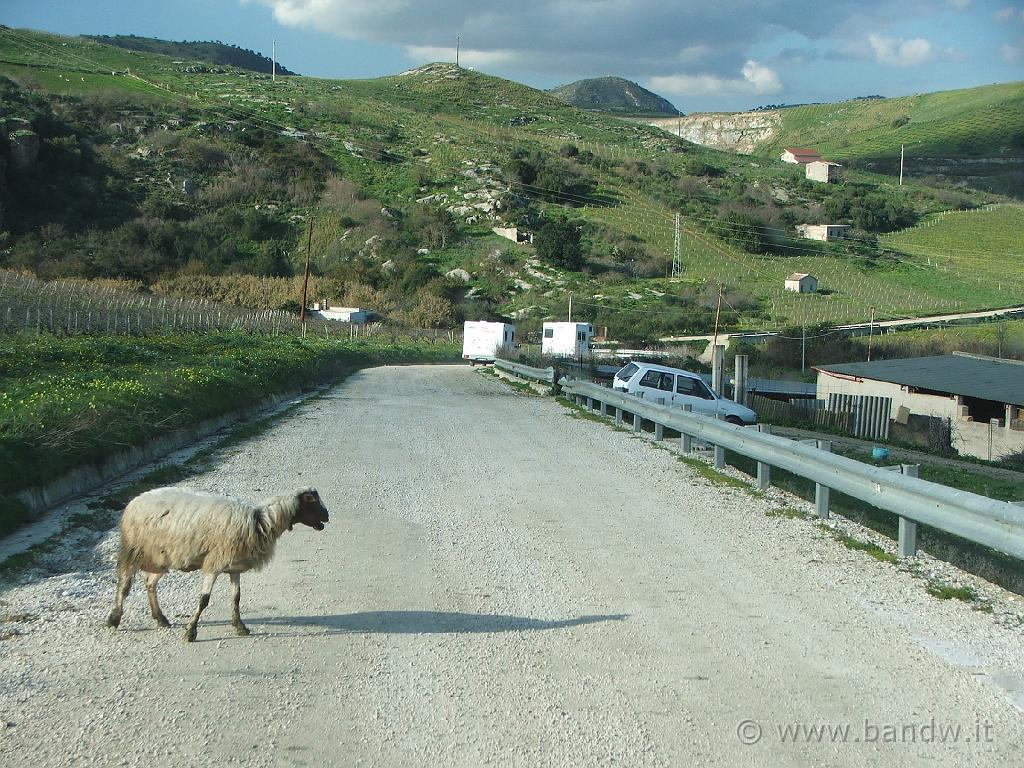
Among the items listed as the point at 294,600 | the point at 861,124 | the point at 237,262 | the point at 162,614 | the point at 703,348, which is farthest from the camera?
the point at 861,124

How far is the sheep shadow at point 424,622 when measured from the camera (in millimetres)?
6289

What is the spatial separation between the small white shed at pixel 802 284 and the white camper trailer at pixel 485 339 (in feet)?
108

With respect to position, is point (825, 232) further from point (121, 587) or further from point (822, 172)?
point (121, 587)

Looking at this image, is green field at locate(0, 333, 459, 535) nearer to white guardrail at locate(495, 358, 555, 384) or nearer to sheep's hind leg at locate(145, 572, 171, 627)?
sheep's hind leg at locate(145, 572, 171, 627)

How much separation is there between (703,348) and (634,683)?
60.3 meters

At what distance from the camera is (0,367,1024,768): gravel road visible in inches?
180

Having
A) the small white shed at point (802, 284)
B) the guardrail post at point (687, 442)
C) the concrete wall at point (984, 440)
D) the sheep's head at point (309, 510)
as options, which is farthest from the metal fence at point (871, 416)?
the small white shed at point (802, 284)

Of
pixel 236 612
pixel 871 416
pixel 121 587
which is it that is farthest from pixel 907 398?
pixel 121 587

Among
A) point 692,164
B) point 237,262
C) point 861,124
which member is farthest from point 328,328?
point 861,124

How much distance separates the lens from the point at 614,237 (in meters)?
94.1

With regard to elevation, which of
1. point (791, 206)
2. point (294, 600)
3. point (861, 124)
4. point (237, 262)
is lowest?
point (294, 600)

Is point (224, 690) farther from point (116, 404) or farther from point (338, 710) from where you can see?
point (116, 404)

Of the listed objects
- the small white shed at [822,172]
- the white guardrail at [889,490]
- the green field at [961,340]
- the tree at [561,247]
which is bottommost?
the white guardrail at [889,490]
